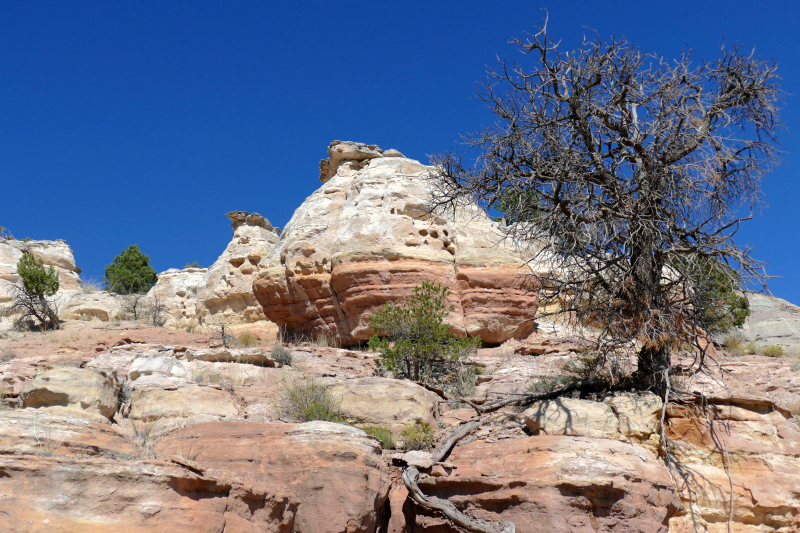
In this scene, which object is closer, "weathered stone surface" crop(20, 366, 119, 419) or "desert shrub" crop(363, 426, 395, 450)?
"weathered stone surface" crop(20, 366, 119, 419)

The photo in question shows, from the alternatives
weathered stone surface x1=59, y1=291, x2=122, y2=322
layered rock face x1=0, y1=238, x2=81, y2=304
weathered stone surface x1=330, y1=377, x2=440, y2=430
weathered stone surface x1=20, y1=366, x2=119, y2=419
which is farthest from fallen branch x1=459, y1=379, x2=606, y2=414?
layered rock face x1=0, y1=238, x2=81, y2=304

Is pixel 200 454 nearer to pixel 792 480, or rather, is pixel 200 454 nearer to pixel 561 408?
pixel 561 408

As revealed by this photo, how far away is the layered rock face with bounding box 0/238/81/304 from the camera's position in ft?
78.7

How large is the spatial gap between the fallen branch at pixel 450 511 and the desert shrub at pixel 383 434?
82 centimetres

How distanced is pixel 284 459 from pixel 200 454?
2.93 feet

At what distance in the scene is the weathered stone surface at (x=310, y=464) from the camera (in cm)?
630

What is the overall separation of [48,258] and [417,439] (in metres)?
24.9

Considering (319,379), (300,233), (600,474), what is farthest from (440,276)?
(600,474)

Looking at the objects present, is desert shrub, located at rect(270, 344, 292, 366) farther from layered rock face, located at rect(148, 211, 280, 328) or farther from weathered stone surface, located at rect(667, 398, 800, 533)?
layered rock face, located at rect(148, 211, 280, 328)

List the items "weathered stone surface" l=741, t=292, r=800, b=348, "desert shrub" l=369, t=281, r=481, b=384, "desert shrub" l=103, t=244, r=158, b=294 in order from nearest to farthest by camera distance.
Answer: "desert shrub" l=369, t=281, r=481, b=384
"weathered stone surface" l=741, t=292, r=800, b=348
"desert shrub" l=103, t=244, r=158, b=294

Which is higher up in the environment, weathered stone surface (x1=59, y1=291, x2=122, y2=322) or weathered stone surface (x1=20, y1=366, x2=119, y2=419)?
weathered stone surface (x1=59, y1=291, x2=122, y2=322)

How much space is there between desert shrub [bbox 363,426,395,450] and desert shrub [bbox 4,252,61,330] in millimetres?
12965

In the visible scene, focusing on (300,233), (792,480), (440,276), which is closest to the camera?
(792,480)

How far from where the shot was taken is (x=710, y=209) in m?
9.71
